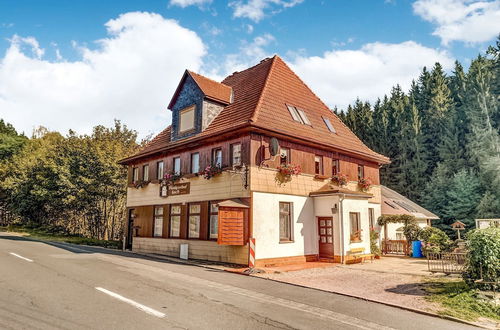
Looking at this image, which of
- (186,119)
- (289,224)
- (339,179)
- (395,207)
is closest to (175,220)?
(186,119)

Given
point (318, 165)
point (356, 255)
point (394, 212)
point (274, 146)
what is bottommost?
point (356, 255)

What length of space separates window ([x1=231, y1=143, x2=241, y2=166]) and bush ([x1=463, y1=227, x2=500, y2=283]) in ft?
32.8

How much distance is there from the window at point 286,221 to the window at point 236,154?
10.1ft

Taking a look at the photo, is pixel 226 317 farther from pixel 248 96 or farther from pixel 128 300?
pixel 248 96

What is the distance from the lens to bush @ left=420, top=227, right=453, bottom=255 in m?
20.1

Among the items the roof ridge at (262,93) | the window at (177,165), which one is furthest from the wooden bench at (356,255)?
the window at (177,165)

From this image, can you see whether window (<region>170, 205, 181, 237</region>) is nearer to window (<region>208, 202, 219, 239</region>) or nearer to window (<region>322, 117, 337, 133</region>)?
window (<region>208, 202, 219, 239</region>)

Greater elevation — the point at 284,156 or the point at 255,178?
the point at 284,156

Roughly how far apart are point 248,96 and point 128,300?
1363 centimetres

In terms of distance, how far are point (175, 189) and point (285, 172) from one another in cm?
700

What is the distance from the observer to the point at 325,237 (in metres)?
18.4

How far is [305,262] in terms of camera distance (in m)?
17.6

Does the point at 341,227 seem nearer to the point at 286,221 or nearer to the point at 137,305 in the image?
the point at 286,221

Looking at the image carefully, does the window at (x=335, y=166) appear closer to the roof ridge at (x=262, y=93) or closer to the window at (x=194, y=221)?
the roof ridge at (x=262, y=93)
